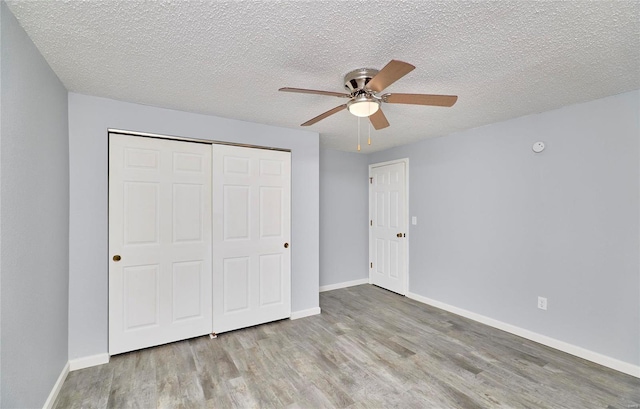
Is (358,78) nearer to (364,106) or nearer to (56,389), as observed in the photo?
(364,106)

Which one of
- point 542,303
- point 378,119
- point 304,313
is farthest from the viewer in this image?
point 304,313

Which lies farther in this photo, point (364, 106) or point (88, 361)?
point (88, 361)

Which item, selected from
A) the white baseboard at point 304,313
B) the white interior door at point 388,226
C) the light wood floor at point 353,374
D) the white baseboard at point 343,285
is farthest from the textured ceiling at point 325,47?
the white baseboard at point 343,285

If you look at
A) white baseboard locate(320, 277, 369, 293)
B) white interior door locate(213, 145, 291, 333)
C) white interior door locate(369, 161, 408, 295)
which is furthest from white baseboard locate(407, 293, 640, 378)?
white interior door locate(213, 145, 291, 333)

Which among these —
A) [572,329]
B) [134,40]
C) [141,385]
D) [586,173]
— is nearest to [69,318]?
[141,385]

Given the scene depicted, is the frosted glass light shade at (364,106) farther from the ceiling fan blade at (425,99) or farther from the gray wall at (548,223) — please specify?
the gray wall at (548,223)

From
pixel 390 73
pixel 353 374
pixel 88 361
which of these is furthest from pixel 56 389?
pixel 390 73

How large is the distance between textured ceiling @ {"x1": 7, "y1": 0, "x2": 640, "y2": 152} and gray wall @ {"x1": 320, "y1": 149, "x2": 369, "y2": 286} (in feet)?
7.08

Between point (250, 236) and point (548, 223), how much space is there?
3068mm

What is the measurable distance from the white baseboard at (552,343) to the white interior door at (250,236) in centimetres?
216

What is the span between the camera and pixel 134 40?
1598 mm

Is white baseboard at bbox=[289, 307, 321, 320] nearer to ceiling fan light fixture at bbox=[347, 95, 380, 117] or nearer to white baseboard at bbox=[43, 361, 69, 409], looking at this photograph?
white baseboard at bbox=[43, 361, 69, 409]

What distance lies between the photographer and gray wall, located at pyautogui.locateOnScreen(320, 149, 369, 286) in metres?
4.58

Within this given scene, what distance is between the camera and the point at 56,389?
1976 millimetres
